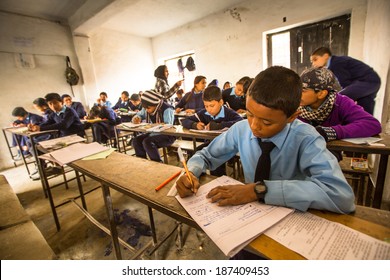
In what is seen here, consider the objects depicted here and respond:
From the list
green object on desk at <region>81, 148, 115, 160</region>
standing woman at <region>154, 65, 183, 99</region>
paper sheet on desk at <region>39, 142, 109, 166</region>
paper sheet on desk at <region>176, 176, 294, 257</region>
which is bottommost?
paper sheet on desk at <region>176, 176, 294, 257</region>

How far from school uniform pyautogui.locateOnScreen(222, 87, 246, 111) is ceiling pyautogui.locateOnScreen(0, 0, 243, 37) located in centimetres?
276

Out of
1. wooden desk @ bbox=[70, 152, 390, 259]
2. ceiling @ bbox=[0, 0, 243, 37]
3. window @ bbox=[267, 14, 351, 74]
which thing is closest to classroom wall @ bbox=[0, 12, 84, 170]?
ceiling @ bbox=[0, 0, 243, 37]

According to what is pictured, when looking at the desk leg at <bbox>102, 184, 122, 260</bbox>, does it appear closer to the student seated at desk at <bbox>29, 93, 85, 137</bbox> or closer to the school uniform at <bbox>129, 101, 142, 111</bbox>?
the student seated at desk at <bbox>29, 93, 85, 137</bbox>

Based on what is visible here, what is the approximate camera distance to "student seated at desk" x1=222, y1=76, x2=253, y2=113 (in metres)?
3.61

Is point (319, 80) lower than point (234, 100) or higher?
higher

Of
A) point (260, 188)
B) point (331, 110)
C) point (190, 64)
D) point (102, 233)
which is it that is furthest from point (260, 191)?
point (190, 64)

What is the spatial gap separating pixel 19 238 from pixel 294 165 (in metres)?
1.68

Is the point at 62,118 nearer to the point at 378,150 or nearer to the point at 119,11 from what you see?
the point at 119,11

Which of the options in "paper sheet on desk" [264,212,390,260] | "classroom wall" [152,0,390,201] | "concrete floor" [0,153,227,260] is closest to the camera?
"paper sheet on desk" [264,212,390,260]

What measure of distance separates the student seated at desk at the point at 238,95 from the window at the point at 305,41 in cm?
216

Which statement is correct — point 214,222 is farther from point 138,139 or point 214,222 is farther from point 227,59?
point 227,59

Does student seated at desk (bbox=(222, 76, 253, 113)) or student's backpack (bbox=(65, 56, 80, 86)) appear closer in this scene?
student seated at desk (bbox=(222, 76, 253, 113))

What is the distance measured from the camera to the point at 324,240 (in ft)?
1.62

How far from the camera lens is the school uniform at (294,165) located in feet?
1.93
